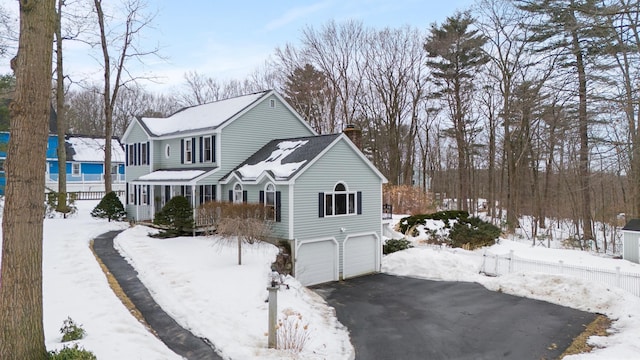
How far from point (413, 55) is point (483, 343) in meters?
27.9

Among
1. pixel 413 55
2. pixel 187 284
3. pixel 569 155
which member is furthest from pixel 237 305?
pixel 413 55

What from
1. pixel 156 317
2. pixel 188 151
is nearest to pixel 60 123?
pixel 188 151

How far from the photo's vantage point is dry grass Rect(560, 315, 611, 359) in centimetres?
960

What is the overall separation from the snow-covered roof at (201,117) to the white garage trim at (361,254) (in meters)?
7.94

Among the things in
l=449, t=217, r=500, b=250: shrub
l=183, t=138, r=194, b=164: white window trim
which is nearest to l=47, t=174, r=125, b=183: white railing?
l=183, t=138, r=194, b=164: white window trim

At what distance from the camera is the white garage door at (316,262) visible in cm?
1638

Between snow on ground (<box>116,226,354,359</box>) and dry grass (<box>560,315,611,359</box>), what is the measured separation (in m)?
5.00

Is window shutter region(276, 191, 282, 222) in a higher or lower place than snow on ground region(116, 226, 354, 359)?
higher

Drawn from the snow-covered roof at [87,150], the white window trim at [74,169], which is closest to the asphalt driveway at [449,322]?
the snow-covered roof at [87,150]

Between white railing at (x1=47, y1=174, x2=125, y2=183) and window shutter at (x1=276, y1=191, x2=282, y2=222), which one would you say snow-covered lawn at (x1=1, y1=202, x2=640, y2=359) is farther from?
white railing at (x1=47, y1=174, x2=125, y2=183)

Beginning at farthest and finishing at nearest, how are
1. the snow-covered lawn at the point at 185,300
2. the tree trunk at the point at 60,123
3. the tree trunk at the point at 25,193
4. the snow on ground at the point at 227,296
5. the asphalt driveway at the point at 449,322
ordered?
the tree trunk at the point at 60,123
the asphalt driveway at the point at 449,322
the snow on ground at the point at 227,296
the snow-covered lawn at the point at 185,300
the tree trunk at the point at 25,193

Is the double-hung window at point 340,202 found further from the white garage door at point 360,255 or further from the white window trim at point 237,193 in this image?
the white window trim at point 237,193

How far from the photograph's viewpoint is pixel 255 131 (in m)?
20.6

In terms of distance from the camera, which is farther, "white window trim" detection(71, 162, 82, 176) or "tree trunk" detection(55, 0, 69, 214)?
"white window trim" detection(71, 162, 82, 176)
